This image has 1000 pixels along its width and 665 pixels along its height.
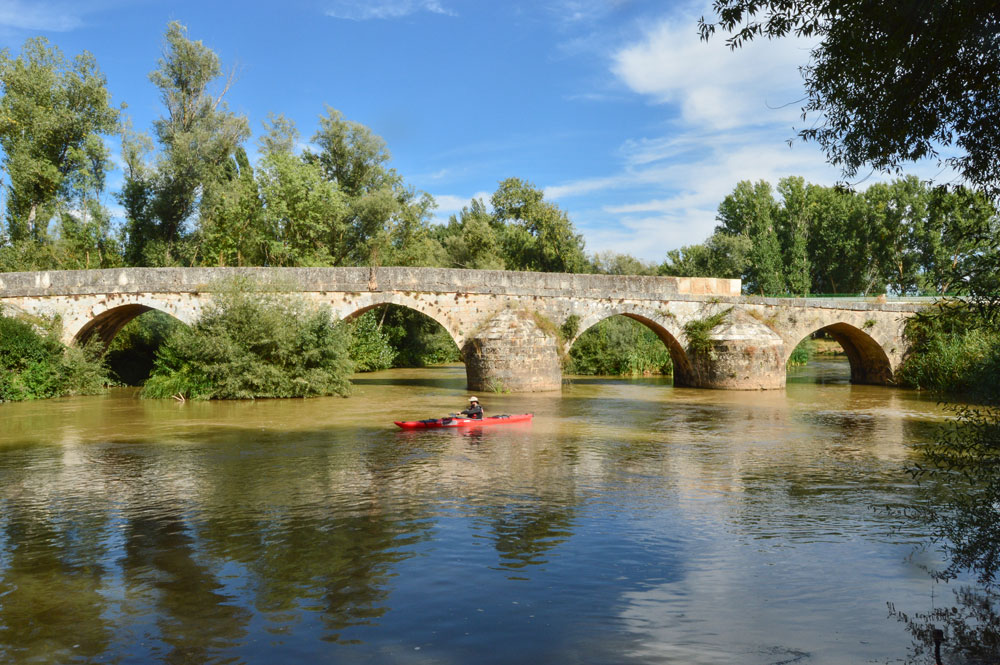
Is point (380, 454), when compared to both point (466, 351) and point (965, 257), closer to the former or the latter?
point (965, 257)

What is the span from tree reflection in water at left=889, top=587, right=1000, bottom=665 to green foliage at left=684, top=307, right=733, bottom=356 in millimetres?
18755

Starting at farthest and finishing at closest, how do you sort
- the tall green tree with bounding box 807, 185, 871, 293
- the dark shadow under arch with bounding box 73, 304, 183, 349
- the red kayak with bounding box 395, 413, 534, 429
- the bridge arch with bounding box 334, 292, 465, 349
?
the tall green tree with bounding box 807, 185, 871, 293 → the dark shadow under arch with bounding box 73, 304, 183, 349 → the bridge arch with bounding box 334, 292, 465, 349 → the red kayak with bounding box 395, 413, 534, 429

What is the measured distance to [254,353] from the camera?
20.6m

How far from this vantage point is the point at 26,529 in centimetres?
761

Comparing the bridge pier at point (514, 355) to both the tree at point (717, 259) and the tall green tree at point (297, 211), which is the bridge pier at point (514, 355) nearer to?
the tall green tree at point (297, 211)

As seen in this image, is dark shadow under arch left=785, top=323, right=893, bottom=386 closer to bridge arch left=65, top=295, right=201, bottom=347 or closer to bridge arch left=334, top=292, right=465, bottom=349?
bridge arch left=334, top=292, right=465, bottom=349

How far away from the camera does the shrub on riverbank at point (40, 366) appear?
68.8 ft

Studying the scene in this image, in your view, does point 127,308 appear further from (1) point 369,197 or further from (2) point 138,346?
(1) point 369,197

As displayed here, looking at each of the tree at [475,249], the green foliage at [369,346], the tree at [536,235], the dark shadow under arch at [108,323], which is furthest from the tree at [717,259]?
the dark shadow under arch at [108,323]

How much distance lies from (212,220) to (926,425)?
32700 millimetres

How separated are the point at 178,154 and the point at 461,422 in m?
26.3

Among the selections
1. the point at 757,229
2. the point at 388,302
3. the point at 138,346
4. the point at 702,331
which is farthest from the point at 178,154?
the point at 757,229

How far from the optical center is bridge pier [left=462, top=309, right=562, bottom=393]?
881 inches

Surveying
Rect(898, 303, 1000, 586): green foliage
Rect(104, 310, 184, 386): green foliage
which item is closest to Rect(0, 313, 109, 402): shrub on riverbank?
Rect(104, 310, 184, 386): green foliage
